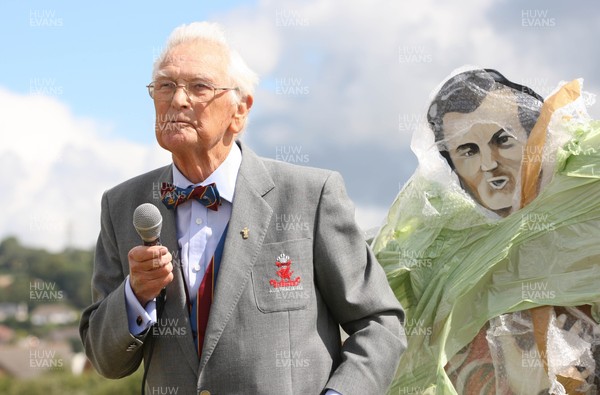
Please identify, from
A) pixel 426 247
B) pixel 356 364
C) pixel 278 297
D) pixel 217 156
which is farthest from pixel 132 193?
pixel 426 247

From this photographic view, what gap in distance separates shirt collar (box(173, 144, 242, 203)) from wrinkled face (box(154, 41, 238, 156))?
3.2 inches

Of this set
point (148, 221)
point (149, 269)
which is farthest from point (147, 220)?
point (149, 269)

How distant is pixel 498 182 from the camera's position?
4.36 meters

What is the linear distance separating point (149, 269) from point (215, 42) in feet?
2.55

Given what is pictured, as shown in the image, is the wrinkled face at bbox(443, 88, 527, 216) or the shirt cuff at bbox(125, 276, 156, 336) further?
the wrinkled face at bbox(443, 88, 527, 216)

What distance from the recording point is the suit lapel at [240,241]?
11.6 ft

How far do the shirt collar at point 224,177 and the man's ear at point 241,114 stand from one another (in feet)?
0.25

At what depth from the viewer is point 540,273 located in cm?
416

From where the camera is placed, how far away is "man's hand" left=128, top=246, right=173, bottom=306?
131 inches

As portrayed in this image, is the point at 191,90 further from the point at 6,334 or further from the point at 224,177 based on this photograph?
the point at 6,334

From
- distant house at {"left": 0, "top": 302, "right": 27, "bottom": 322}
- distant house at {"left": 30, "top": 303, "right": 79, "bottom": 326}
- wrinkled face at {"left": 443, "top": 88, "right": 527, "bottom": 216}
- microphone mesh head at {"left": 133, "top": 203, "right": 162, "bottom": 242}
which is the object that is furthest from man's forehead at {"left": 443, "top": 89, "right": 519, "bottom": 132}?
distant house at {"left": 0, "top": 302, "right": 27, "bottom": 322}

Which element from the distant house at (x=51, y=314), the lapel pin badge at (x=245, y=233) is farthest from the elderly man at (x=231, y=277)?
the distant house at (x=51, y=314)

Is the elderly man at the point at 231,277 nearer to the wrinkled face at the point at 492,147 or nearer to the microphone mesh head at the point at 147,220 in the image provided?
the microphone mesh head at the point at 147,220

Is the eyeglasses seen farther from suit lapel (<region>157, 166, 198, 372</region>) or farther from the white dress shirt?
suit lapel (<region>157, 166, 198, 372</region>)
